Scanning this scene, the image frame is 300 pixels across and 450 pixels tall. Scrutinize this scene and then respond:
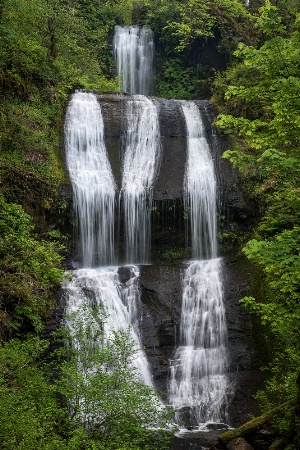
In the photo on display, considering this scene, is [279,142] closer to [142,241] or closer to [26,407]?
[26,407]

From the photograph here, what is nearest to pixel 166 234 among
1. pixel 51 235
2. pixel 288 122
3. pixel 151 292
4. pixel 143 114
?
pixel 151 292

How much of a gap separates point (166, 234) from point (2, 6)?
8.19 meters

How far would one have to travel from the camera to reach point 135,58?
2317 cm

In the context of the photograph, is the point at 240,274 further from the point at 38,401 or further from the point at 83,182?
the point at 38,401

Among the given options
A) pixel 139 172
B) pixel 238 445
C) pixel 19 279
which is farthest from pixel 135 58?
pixel 238 445

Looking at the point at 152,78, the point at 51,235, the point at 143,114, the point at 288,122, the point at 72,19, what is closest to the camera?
the point at 288,122

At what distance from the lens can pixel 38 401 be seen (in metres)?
6.40

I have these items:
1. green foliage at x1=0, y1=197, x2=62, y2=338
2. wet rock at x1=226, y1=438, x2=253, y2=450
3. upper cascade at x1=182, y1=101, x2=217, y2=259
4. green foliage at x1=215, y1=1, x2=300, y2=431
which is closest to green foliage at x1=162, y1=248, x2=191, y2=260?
upper cascade at x1=182, y1=101, x2=217, y2=259

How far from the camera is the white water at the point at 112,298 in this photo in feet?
35.0

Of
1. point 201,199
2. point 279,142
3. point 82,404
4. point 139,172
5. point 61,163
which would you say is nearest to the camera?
point 82,404

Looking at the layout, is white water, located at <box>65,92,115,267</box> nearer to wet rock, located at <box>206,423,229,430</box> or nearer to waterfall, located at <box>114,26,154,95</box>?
wet rock, located at <box>206,423,229,430</box>

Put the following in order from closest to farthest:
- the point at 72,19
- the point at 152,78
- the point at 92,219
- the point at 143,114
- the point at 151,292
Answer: the point at 151,292, the point at 92,219, the point at 143,114, the point at 72,19, the point at 152,78

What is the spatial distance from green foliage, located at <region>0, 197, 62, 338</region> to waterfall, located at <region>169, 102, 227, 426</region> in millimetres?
3458

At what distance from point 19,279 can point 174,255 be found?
18.4 feet
